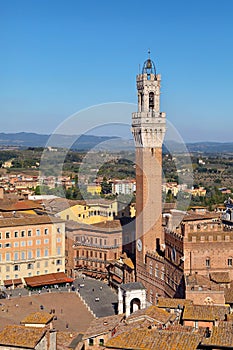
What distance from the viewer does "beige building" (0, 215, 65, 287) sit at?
42.5m

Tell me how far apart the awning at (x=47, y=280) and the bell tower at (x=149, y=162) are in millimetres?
6354

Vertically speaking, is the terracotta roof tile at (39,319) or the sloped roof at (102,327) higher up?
the terracotta roof tile at (39,319)

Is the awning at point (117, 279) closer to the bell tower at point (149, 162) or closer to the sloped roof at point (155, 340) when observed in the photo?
the bell tower at point (149, 162)

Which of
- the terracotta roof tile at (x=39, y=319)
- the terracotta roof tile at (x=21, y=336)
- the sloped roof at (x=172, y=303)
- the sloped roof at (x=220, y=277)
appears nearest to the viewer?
the terracotta roof tile at (x=21, y=336)

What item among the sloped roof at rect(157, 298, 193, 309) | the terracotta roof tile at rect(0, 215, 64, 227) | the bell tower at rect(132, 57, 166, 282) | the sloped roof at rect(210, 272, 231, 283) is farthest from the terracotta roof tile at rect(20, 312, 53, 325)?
the terracotta roof tile at rect(0, 215, 64, 227)

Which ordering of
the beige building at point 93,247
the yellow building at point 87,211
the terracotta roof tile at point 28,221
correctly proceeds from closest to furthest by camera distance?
the terracotta roof tile at point 28,221
the beige building at point 93,247
the yellow building at point 87,211

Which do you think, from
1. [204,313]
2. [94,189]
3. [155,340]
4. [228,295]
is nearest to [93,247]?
[228,295]

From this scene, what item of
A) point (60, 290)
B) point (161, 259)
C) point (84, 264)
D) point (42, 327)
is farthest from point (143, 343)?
point (84, 264)

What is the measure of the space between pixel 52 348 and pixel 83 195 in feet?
197

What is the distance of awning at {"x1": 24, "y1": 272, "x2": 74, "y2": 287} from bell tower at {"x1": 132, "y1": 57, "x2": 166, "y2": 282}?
6.35 m

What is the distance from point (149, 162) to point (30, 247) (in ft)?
39.2

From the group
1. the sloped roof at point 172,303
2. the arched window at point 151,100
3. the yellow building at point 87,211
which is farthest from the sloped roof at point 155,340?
the yellow building at point 87,211

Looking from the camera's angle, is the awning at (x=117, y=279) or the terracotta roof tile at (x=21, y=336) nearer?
the terracotta roof tile at (x=21, y=336)

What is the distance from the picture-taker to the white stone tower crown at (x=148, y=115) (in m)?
37.7
